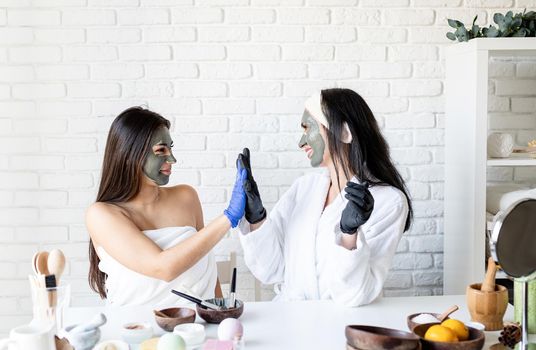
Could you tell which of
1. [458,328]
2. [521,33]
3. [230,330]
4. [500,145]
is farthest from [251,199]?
[521,33]

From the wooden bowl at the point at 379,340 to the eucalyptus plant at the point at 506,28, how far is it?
1.55 meters

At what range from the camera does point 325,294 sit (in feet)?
7.59

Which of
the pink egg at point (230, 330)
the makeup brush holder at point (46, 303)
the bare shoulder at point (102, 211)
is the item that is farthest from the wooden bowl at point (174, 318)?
the bare shoulder at point (102, 211)

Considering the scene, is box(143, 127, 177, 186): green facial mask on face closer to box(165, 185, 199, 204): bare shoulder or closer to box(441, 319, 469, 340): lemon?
box(165, 185, 199, 204): bare shoulder

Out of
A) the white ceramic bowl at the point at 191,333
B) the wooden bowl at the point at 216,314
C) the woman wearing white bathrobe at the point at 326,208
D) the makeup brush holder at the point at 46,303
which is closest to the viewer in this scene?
the makeup brush holder at the point at 46,303

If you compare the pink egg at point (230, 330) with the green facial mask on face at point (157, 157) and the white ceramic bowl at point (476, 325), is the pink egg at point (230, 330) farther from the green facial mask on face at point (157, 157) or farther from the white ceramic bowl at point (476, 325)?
the green facial mask on face at point (157, 157)

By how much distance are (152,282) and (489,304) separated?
1.12 meters

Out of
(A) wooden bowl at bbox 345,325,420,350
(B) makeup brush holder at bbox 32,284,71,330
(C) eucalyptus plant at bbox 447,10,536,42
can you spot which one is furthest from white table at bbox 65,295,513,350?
(C) eucalyptus plant at bbox 447,10,536,42

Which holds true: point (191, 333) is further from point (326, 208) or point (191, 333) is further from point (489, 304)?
point (326, 208)

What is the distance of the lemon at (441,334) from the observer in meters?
1.55

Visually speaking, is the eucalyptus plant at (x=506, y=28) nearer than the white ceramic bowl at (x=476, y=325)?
No

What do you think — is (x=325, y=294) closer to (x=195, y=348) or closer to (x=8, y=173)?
(x=195, y=348)

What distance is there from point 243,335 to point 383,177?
891 mm

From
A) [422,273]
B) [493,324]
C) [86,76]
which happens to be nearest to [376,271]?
[493,324]
